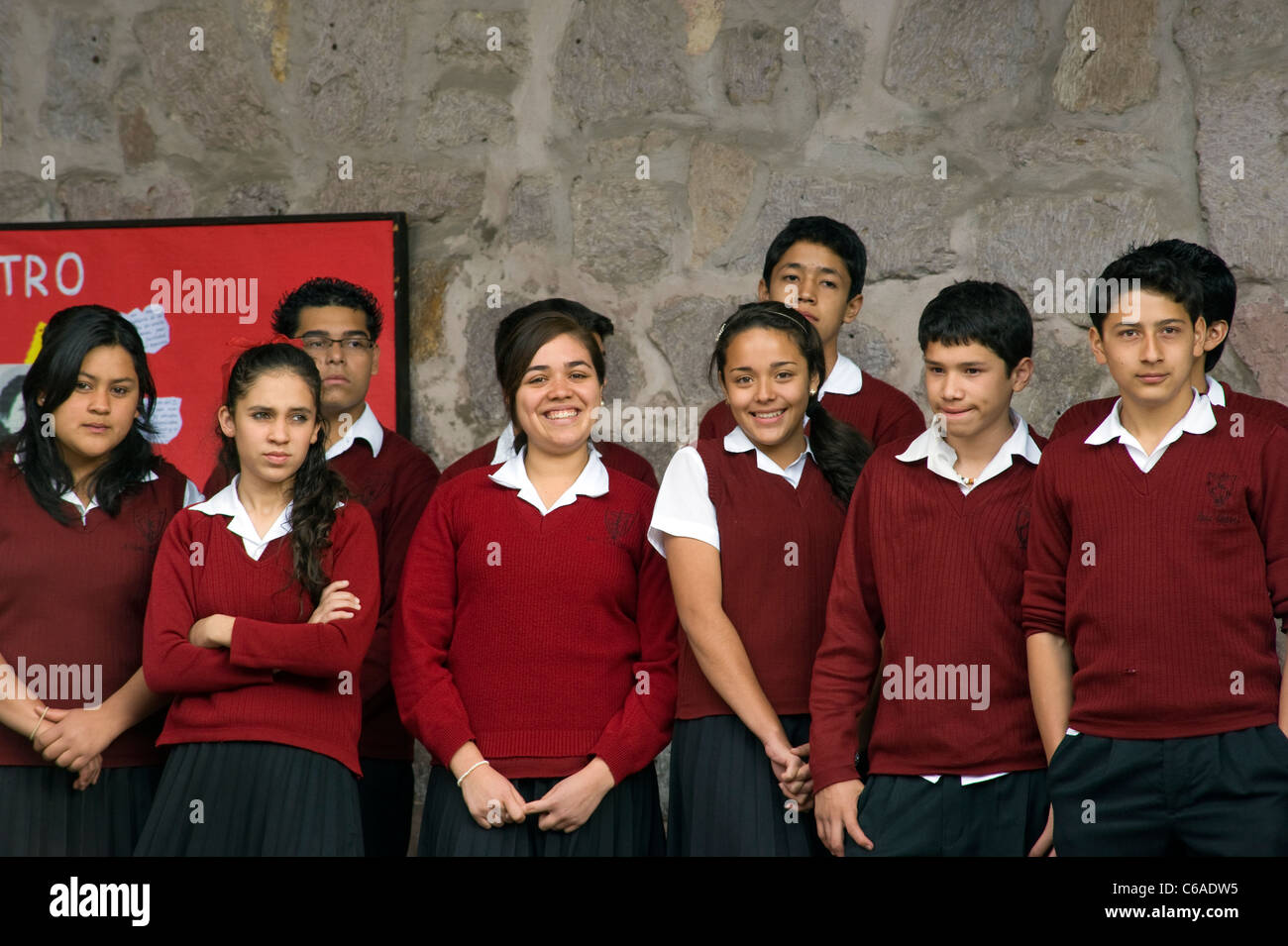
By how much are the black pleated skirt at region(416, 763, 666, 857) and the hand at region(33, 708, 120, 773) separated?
0.71 meters

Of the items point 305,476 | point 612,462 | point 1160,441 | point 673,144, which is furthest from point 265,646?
point 673,144

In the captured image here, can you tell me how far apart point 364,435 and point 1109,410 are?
181cm

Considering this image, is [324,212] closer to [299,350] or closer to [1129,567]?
[299,350]

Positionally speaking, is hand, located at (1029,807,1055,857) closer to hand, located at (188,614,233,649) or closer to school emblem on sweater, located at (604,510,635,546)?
school emblem on sweater, located at (604,510,635,546)

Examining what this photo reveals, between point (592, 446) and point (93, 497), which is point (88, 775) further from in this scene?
point (592, 446)

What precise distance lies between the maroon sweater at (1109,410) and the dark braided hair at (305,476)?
154 centimetres

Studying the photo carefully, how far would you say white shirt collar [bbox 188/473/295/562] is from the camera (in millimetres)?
3090

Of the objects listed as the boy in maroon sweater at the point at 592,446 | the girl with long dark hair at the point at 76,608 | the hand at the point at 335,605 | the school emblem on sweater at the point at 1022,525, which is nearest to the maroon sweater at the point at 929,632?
the school emblem on sweater at the point at 1022,525

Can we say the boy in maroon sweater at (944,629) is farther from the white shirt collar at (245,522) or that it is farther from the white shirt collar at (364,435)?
the white shirt collar at (364,435)

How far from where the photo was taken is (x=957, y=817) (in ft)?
9.27

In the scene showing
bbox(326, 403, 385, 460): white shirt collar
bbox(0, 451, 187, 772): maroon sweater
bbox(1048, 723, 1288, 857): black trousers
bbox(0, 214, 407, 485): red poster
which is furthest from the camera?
bbox(0, 214, 407, 485): red poster

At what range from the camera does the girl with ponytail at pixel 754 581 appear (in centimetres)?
299

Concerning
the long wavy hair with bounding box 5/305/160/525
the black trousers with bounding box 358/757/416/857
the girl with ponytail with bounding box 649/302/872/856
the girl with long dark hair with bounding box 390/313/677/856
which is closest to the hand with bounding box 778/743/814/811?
the girl with ponytail with bounding box 649/302/872/856
